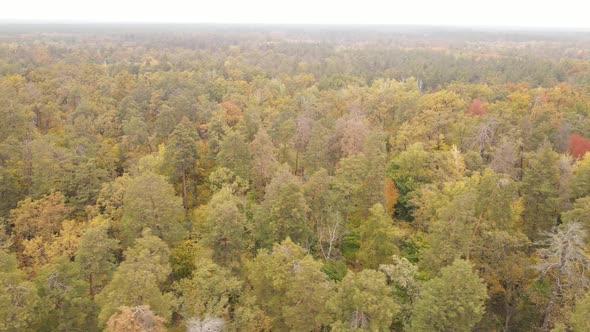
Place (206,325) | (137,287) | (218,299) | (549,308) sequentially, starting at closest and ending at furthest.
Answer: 1. (206,325)
2. (137,287)
3. (218,299)
4. (549,308)

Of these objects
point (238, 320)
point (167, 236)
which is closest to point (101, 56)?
point (167, 236)

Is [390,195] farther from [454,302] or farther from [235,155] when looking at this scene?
[454,302]

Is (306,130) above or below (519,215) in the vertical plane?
above

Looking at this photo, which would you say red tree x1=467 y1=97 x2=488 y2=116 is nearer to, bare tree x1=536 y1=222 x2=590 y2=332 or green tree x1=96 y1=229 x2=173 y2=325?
bare tree x1=536 y1=222 x2=590 y2=332

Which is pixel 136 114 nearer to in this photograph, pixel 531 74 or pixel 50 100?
pixel 50 100

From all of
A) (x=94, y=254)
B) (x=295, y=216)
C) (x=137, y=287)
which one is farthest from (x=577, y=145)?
(x=94, y=254)

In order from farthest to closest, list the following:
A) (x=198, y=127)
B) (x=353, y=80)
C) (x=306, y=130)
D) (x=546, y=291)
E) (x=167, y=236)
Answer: (x=353, y=80) → (x=198, y=127) → (x=306, y=130) → (x=167, y=236) → (x=546, y=291)

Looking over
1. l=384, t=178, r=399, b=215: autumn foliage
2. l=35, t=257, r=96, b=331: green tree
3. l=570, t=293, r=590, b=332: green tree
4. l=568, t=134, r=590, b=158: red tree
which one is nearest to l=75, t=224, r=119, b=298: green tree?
l=35, t=257, r=96, b=331: green tree
